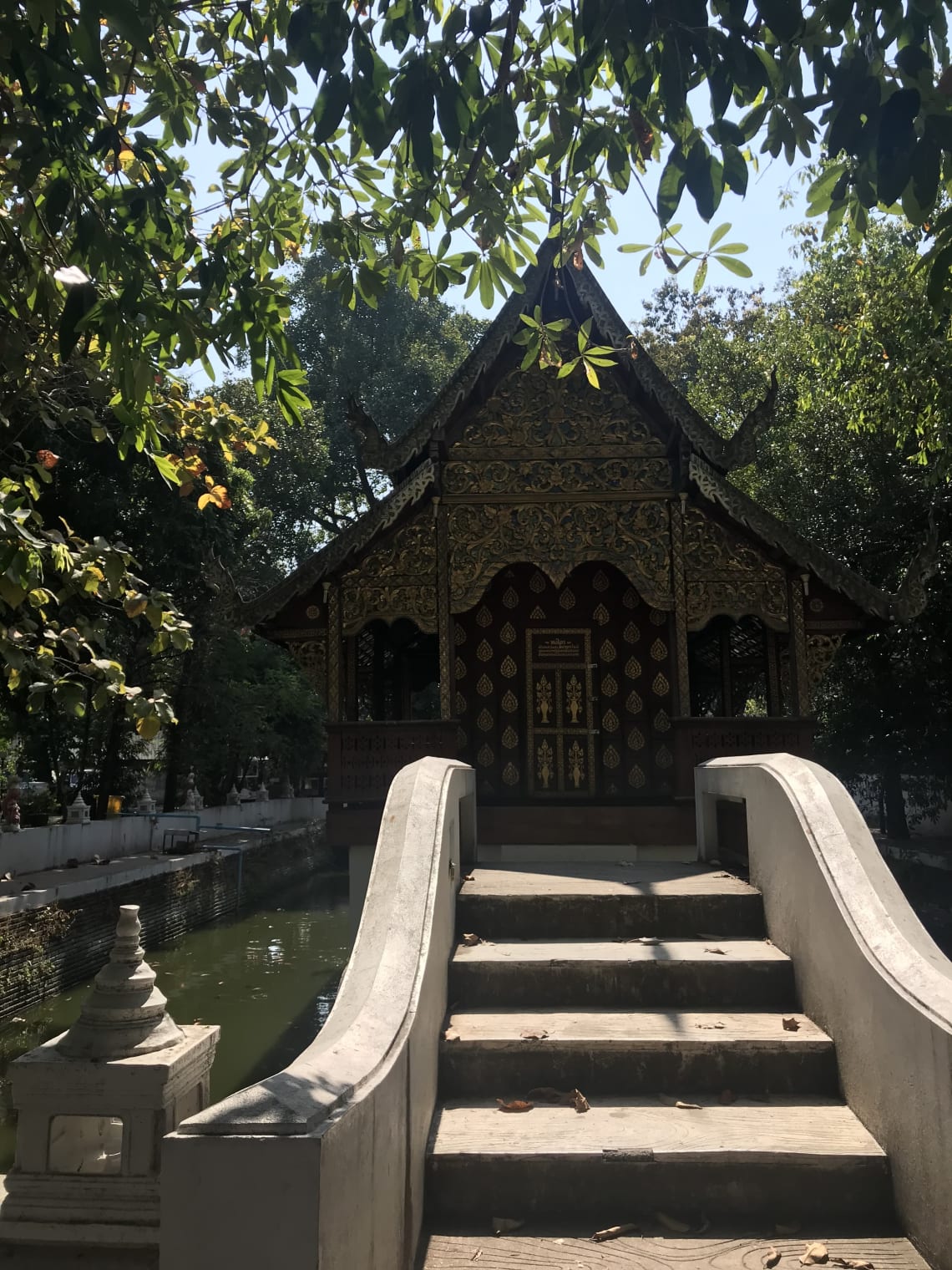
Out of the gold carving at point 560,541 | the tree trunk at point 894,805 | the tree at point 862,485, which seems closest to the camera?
the gold carving at point 560,541

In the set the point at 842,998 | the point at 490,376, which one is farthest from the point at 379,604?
the point at 842,998

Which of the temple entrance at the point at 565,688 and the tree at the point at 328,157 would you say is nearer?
the tree at the point at 328,157

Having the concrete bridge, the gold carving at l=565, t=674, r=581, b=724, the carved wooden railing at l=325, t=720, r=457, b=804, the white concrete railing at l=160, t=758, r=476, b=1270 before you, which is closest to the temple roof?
the carved wooden railing at l=325, t=720, r=457, b=804

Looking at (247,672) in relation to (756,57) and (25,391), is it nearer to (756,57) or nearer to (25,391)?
(25,391)

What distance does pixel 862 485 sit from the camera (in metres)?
17.0

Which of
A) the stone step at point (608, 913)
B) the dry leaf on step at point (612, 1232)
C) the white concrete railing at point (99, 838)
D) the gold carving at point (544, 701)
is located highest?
the gold carving at point (544, 701)

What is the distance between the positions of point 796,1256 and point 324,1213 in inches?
70.5

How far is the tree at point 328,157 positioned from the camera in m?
2.78

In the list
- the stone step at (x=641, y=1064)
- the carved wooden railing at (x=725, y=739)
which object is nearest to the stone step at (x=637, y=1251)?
the stone step at (x=641, y=1064)

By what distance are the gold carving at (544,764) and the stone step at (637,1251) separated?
7.23 m

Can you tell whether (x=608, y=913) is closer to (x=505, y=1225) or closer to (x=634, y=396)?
(x=505, y=1225)

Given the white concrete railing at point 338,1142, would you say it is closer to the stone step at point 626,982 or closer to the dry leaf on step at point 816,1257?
the stone step at point 626,982

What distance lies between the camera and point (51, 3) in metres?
2.59

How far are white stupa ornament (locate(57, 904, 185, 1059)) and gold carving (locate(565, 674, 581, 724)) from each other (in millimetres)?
7059
